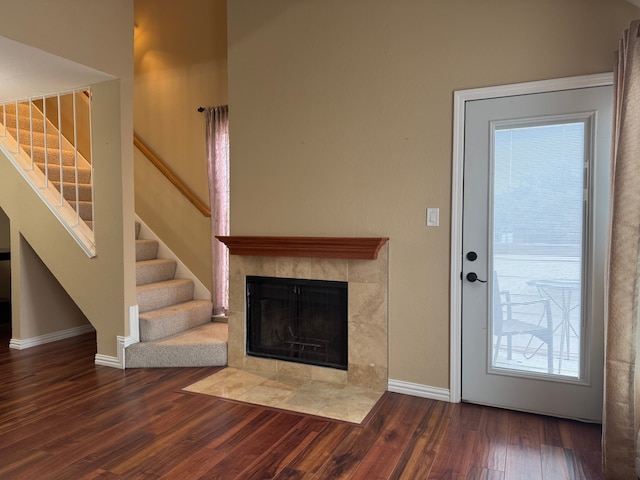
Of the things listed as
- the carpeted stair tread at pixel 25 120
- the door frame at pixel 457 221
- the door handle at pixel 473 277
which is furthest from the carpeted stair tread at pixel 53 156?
the door handle at pixel 473 277

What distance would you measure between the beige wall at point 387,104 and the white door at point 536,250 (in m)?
0.17

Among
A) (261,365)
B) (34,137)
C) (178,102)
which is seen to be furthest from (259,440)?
(34,137)

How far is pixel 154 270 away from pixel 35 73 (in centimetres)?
196

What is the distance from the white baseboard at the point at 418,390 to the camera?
2.98 meters

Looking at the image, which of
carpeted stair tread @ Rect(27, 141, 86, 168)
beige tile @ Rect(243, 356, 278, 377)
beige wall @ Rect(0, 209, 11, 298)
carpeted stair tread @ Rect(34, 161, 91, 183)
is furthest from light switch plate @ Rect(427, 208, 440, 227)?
beige wall @ Rect(0, 209, 11, 298)

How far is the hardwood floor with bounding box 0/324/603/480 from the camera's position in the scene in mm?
2162

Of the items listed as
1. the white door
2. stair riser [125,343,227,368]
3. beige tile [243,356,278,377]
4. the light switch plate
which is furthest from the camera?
stair riser [125,343,227,368]

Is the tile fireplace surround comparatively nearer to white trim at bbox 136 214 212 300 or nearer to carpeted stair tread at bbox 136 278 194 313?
carpeted stair tread at bbox 136 278 194 313

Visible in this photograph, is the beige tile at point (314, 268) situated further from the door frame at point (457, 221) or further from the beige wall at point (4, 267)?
the beige wall at point (4, 267)

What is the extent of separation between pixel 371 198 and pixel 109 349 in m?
2.53

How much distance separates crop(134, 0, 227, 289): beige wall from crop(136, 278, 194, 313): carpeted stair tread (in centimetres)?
20

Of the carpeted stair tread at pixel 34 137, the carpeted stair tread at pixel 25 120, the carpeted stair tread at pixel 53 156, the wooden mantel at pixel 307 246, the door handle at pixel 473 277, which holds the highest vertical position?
the carpeted stair tread at pixel 25 120

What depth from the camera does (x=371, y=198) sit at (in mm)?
3141

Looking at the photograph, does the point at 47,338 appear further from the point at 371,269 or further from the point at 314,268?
the point at 371,269
